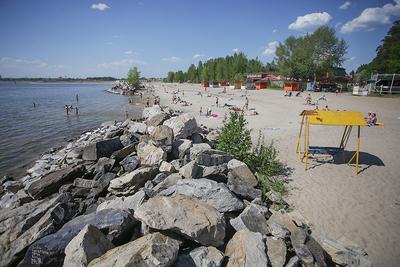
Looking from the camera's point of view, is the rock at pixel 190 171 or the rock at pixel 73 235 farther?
the rock at pixel 190 171

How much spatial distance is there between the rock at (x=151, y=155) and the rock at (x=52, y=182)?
251cm

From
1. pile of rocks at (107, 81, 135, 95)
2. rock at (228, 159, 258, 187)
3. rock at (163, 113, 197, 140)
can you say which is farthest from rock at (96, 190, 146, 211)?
pile of rocks at (107, 81, 135, 95)

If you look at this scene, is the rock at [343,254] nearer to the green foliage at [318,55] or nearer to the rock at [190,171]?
the rock at [190,171]

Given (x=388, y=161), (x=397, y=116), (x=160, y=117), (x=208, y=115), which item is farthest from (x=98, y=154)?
(x=397, y=116)

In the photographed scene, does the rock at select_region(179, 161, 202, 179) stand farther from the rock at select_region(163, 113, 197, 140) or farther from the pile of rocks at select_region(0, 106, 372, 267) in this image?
the rock at select_region(163, 113, 197, 140)

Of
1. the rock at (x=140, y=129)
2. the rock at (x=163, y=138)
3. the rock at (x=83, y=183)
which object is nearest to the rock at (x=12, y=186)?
the rock at (x=83, y=183)

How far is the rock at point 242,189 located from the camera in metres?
7.45

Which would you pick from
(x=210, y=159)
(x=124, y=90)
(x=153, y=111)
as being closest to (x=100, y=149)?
(x=210, y=159)

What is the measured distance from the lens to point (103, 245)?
177 inches

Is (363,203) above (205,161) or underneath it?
underneath

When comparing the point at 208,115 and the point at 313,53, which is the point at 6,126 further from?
the point at 313,53

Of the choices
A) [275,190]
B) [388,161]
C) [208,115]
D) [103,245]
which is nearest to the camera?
[103,245]

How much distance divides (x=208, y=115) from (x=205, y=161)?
63.2 ft

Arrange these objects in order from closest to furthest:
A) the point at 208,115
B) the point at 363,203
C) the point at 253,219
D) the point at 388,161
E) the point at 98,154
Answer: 1. the point at 253,219
2. the point at 363,203
3. the point at 98,154
4. the point at 388,161
5. the point at 208,115
